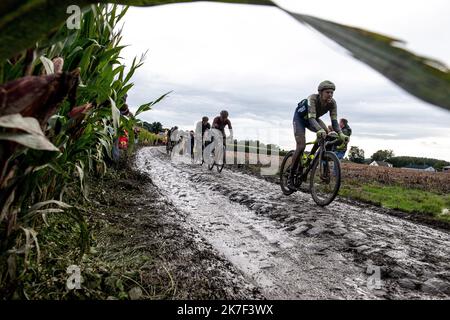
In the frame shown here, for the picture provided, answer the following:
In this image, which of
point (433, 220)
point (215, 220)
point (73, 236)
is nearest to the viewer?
point (73, 236)

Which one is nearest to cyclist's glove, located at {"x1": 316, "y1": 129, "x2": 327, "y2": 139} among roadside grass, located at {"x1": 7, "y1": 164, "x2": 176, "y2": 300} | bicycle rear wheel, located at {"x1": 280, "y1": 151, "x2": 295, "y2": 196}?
bicycle rear wheel, located at {"x1": 280, "y1": 151, "x2": 295, "y2": 196}

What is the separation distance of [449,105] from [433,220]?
21.1 feet

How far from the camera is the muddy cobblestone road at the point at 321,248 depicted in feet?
8.27

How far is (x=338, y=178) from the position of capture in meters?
5.47

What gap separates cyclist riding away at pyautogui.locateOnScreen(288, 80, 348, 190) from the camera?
6.00 meters

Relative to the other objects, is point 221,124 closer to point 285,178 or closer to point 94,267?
point 285,178

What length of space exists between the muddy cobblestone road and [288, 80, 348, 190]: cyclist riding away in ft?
3.70

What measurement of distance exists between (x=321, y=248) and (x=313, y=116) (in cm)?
314

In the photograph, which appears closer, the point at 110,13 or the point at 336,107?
the point at 110,13

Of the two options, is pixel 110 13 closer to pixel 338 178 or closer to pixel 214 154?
pixel 338 178

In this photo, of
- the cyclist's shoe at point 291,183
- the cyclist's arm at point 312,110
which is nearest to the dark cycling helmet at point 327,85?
the cyclist's arm at point 312,110

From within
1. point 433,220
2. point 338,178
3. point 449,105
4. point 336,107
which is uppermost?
point 336,107

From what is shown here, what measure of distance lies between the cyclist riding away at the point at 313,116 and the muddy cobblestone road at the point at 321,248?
113cm
